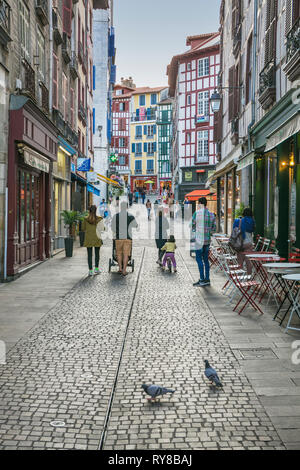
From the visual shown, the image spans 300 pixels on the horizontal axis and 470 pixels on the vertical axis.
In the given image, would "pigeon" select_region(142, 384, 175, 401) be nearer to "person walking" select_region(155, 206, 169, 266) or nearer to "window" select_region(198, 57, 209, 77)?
"person walking" select_region(155, 206, 169, 266)

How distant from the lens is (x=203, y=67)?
50656 mm

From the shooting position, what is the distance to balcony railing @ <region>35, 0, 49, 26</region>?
14006 mm

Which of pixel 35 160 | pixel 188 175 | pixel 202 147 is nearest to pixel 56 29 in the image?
pixel 35 160

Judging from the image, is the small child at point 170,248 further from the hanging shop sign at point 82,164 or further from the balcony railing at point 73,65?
the hanging shop sign at point 82,164

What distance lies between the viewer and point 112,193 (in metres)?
48.7

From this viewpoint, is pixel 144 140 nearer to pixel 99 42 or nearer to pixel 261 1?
pixel 99 42

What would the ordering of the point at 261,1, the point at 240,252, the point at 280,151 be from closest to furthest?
1. the point at 240,252
2. the point at 280,151
3. the point at 261,1

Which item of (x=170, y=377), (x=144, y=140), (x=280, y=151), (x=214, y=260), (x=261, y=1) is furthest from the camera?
(x=144, y=140)

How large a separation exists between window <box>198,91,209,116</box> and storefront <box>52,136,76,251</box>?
32.0 meters

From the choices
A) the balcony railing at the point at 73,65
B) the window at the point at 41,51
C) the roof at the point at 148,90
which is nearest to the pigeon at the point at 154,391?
the window at the point at 41,51

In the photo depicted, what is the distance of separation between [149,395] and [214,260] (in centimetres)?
988

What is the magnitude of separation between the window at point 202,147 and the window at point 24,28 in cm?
3884

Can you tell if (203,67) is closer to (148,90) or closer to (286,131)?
(148,90)

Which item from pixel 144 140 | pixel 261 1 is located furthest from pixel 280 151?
pixel 144 140
